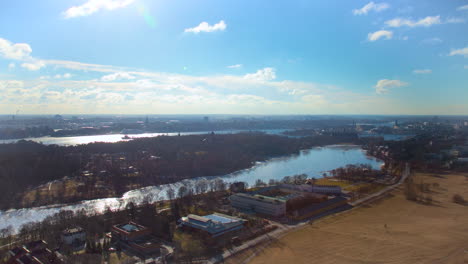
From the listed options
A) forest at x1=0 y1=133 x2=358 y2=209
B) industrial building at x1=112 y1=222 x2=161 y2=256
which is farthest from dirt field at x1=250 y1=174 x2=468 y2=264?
forest at x1=0 y1=133 x2=358 y2=209

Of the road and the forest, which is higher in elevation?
the forest

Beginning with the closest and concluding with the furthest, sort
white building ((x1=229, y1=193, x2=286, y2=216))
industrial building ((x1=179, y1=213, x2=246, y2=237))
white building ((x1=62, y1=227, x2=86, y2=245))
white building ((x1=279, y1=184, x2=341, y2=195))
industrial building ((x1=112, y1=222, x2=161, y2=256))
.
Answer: industrial building ((x1=112, y1=222, x2=161, y2=256)), white building ((x1=62, y1=227, x2=86, y2=245)), industrial building ((x1=179, y1=213, x2=246, y2=237)), white building ((x1=229, y1=193, x2=286, y2=216)), white building ((x1=279, y1=184, x2=341, y2=195))

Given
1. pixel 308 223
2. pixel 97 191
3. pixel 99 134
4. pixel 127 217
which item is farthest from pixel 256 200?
pixel 99 134

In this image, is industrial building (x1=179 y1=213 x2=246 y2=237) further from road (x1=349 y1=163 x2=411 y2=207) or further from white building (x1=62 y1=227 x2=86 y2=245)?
road (x1=349 y1=163 x2=411 y2=207)

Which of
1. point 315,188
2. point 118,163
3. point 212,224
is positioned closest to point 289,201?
point 315,188

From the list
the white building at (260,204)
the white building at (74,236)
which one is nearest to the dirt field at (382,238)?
the white building at (260,204)

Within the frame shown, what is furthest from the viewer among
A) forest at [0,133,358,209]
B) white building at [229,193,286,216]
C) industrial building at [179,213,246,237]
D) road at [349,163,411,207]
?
forest at [0,133,358,209]
